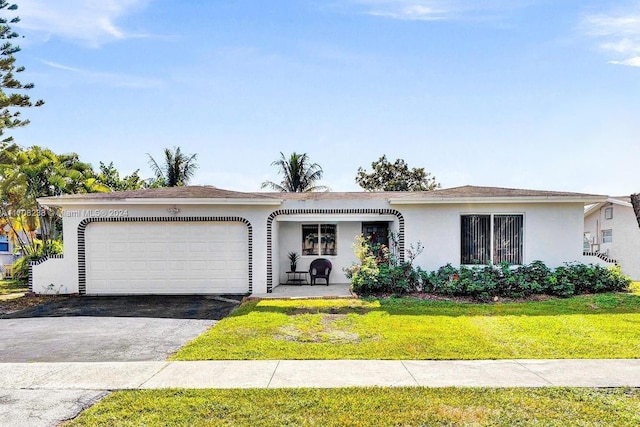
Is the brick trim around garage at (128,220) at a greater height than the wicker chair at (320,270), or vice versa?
the brick trim around garage at (128,220)

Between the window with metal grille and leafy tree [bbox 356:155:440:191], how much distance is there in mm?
23968

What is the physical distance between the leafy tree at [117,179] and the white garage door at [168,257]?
14.7 m

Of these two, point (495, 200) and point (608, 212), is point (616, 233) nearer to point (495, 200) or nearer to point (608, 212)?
point (608, 212)

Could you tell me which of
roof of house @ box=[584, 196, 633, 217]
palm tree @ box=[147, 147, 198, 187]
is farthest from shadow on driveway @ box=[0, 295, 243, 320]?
palm tree @ box=[147, 147, 198, 187]

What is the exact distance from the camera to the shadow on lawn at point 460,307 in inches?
396

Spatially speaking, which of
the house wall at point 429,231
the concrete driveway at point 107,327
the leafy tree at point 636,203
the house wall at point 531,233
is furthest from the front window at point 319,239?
the leafy tree at point 636,203

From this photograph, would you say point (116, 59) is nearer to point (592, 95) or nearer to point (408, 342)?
point (408, 342)

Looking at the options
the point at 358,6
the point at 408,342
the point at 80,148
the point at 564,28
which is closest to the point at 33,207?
the point at 80,148

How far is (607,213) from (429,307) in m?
13.2

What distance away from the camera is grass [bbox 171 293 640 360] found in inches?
271

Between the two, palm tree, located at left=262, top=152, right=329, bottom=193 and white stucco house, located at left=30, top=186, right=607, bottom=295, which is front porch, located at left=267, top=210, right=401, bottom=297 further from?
palm tree, located at left=262, top=152, right=329, bottom=193

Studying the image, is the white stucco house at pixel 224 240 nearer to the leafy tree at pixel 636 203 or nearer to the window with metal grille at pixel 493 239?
the window with metal grille at pixel 493 239

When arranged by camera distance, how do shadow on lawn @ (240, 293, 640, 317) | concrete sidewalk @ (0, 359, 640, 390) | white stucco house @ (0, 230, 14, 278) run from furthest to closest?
white stucco house @ (0, 230, 14, 278) < shadow on lawn @ (240, 293, 640, 317) < concrete sidewalk @ (0, 359, 640, 390)

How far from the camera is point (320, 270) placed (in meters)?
15.4
